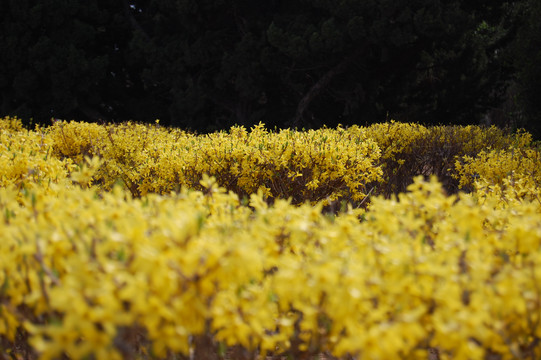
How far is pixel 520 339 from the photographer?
199 cm

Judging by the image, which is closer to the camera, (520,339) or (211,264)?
(211,264)

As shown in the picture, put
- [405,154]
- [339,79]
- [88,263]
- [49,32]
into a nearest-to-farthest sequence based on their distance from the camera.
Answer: [88,263]
[405,154]
[339,79]
[49,32]

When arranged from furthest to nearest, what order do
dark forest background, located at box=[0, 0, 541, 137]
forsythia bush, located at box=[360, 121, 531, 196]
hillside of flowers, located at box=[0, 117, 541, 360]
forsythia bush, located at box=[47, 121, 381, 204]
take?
dark forest background, located at box=[0, 0, 541, 137] → forsythia bush, located at box=[360, 121, 531, 196] → forsythia bush, located at box=[47, 121, 381, 204] → hillside of flowers, located at box=[0, 117, 541, 360]

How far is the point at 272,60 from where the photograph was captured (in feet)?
41.2

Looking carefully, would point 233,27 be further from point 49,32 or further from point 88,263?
point 88,263

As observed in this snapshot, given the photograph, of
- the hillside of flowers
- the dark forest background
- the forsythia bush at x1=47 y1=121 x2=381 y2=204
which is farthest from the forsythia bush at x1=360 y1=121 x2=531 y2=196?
the hillside of flowers

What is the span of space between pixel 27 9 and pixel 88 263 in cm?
1444

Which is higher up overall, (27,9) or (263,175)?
(27,9)

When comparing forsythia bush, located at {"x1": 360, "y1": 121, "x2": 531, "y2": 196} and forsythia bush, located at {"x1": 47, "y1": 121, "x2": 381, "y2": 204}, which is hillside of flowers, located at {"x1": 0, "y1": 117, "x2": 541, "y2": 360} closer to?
forsythia bush, located at {"x1": 47, "y1": 121, "x2": 381, "y2": 204}

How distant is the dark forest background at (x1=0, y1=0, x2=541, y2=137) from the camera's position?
11.5 meters

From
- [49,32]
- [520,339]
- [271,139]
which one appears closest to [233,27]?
[49,32]

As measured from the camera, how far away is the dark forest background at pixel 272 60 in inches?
451

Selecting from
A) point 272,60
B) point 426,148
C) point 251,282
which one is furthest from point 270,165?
point 272,60

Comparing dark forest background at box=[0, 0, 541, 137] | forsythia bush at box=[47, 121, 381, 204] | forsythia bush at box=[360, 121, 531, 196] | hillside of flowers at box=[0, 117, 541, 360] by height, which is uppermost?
dark forest background at box=[0, 0, 541, 137]
